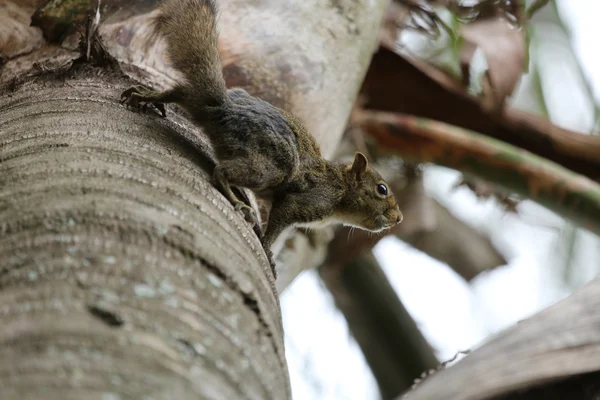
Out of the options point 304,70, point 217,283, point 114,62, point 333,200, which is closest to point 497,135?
point 333,200

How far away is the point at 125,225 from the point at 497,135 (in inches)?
77.8

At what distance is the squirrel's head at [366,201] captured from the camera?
238cm

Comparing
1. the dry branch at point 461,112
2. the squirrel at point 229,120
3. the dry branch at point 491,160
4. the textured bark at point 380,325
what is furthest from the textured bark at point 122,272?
the textured bark at point 380,325

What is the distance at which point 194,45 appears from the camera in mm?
1639

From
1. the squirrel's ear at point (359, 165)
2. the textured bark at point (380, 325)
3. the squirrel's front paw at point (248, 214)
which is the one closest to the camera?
the squirrel's front paw at point (248, 214)

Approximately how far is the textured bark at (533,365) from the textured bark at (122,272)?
216 millimetres

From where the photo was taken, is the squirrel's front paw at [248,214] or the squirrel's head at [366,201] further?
the squirrel's head at [366,201]

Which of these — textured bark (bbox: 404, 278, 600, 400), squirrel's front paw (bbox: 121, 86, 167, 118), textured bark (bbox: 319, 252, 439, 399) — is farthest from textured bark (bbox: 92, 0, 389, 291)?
textured bark (bbox: 404, 278, 600, 400)

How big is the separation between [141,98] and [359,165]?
102 cm

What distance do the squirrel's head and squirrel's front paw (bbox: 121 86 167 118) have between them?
0.92 meters

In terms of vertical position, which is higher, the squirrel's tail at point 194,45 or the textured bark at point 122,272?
the textured bark at point 122,272

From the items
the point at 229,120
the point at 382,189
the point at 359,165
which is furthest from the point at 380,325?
the point at 229,120

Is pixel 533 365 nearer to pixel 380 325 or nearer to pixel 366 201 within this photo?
pixel 366 201

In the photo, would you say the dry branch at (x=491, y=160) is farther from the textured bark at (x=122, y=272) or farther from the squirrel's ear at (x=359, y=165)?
the textured bark at (x=122, y=272)
